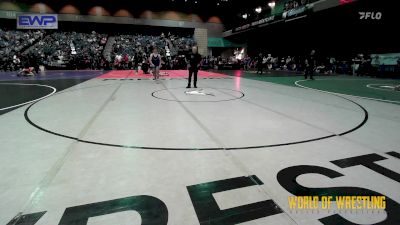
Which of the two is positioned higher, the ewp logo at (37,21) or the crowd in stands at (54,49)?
the ewp logo at (37,21)

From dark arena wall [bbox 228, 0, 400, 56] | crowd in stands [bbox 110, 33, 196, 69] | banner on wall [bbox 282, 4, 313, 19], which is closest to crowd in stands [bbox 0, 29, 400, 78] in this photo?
crowd in stands [bbox 110, 33, 196, 69]

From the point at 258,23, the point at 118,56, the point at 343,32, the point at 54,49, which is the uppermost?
the point at 258,23

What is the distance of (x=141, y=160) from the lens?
2.89 meters

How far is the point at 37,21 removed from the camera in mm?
24312

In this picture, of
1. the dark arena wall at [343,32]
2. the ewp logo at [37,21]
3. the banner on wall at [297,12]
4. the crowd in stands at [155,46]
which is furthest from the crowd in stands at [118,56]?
the banner on wall at [297,12]

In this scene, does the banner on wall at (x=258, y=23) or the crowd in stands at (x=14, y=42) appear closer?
the crowd in stands at (x=14, y=42)

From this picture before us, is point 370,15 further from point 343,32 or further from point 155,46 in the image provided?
point 155,46

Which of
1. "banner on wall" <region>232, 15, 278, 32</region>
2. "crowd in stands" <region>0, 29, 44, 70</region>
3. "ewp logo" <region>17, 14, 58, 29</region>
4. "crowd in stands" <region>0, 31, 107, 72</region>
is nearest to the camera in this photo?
"crowd in stands" <region>0, 29, 44, 70</region>

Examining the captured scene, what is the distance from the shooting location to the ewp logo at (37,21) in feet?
78.1

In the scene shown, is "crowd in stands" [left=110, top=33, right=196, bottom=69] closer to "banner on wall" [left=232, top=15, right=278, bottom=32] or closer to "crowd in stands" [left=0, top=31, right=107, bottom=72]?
"crowd in stands" [left=0, top=31, right=107, bottom=72]

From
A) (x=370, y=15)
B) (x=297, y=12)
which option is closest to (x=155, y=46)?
(x=297, y=12)

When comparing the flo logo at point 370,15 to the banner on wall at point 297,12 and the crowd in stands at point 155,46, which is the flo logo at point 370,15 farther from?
the crowd in stands at point 155,46

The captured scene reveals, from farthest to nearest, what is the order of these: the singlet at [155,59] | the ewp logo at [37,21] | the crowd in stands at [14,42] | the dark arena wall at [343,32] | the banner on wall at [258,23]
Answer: the banner on wall at [258,23], the ewp logo at [37,21], the crowd in stands at [14,42], the dark arena wall at [343,32], the singlet at [155,59]

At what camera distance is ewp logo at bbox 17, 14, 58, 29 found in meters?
23.8
